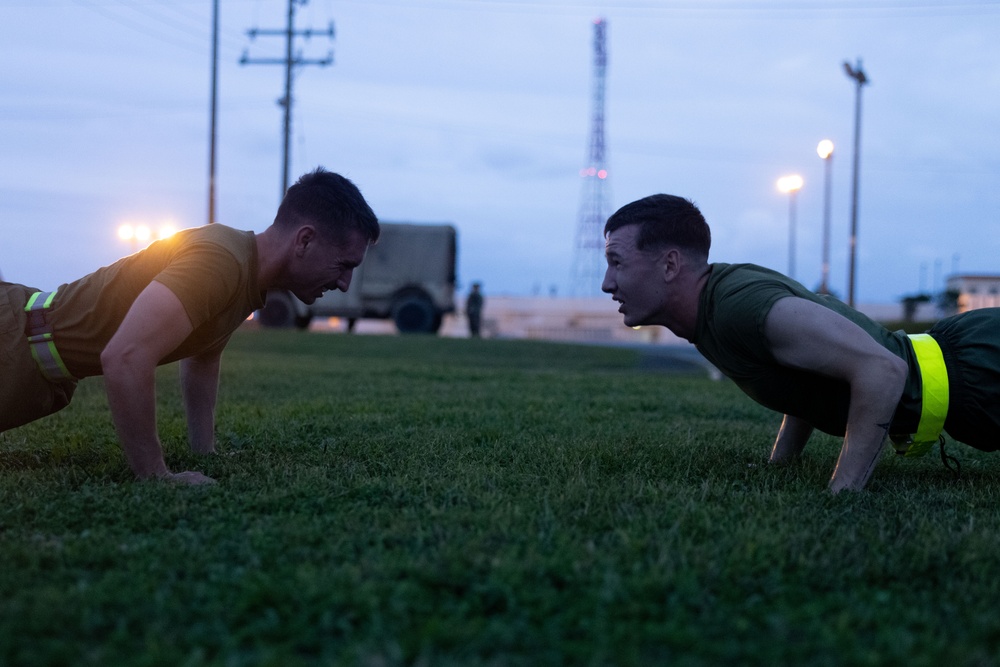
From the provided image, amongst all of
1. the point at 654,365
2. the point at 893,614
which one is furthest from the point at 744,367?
the point at 654,365

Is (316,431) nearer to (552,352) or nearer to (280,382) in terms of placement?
(280,382)

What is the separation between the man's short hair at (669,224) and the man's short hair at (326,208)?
1142 millimetres

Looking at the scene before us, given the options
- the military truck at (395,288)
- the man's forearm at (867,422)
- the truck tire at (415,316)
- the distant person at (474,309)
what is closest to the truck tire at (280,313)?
the military truck at (395,288)

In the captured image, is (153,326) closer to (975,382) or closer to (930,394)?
(930,394)

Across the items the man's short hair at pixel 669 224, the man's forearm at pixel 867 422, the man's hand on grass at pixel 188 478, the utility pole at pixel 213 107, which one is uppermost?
the utility pole at pixel 213 107

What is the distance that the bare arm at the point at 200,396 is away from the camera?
156 inches

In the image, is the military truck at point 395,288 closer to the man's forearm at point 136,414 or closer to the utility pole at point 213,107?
the utility pole at point 213,107

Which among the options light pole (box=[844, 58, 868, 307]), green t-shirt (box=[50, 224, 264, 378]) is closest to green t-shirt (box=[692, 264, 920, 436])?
green t-shirt (box=[50, 224, 264, 378])

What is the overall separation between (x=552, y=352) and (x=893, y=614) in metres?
15.2

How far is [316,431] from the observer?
4.65 m

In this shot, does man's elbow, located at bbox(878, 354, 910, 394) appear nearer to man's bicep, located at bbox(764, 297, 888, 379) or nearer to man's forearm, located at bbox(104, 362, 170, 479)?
man's bicep, located at bbox(764, 297, 888, 379)

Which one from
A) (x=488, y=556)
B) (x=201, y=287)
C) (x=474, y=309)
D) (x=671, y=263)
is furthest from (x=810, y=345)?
(x=474, y=309)

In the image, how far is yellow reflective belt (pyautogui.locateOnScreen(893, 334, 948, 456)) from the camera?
3383 mm

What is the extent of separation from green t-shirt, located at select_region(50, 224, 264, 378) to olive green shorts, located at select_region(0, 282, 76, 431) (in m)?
0.13
